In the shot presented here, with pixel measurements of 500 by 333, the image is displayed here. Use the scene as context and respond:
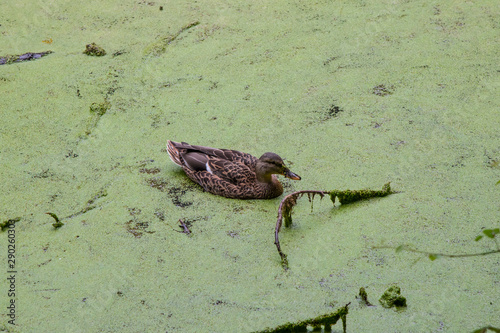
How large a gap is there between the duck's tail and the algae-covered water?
0.30 ft

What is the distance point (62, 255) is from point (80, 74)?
6.51ft

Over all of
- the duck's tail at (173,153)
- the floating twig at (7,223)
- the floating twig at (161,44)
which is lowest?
the floating twig at (7,223)

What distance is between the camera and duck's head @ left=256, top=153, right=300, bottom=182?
2.86m

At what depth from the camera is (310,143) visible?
10.6 ft

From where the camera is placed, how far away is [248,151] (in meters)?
3.26

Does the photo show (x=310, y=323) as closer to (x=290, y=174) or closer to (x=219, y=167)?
(x=290, y=174)

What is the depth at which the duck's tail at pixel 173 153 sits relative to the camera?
3.09 meters

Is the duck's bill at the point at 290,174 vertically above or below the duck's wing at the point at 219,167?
above

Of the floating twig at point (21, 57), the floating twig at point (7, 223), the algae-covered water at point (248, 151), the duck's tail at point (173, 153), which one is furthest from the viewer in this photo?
the floating twig at point (21, 57)

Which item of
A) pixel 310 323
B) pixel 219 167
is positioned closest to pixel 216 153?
pixel 219 167

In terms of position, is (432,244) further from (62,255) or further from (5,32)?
(5,32)

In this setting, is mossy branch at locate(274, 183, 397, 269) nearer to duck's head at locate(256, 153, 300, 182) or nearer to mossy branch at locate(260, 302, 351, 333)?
duck's head at locate(256, 153, 300, 182)

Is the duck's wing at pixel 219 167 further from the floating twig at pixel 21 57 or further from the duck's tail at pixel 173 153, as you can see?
the floating twig at pixel 21 57

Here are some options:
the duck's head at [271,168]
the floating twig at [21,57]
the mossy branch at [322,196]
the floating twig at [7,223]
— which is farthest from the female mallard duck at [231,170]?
the floating twig at [21,57]
